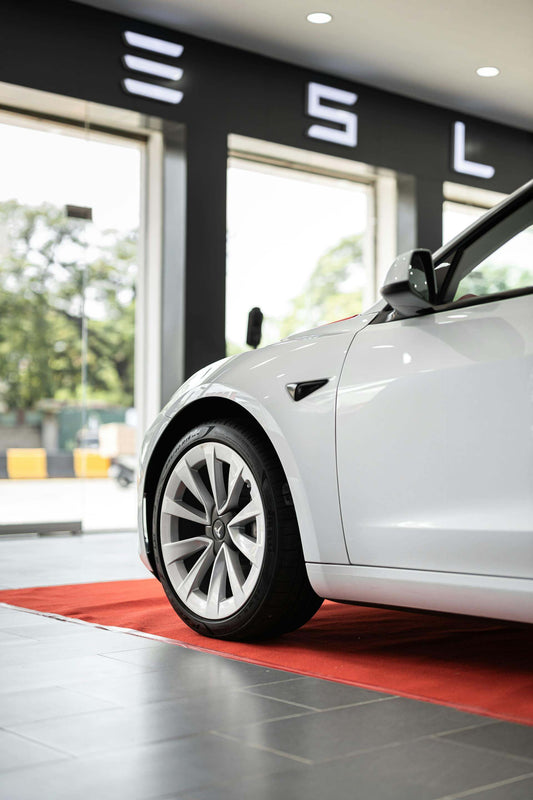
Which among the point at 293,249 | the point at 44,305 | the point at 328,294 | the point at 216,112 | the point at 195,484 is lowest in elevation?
the point at 195,484

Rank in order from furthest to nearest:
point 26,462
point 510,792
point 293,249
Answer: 1. point 293,249
2. point 26,462
3. point 510,792

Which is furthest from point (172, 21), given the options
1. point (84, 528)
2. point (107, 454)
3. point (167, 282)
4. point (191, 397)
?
point (191, 397)

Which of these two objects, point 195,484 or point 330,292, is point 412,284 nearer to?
point 195,484

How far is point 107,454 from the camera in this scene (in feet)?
29.8

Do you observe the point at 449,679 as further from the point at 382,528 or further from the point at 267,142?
the point at 267,142

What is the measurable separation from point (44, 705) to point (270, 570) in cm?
83

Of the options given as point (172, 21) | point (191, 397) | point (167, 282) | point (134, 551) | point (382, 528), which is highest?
point (172, 21)

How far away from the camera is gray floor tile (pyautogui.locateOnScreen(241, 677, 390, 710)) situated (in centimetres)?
242

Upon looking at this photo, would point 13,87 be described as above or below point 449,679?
above

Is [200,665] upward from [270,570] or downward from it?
downward

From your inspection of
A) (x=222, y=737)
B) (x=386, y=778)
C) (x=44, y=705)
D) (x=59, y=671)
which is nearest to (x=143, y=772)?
(x=222, y=737)

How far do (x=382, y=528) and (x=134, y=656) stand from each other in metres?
0.85

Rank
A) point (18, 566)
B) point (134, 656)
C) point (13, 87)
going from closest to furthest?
1. point (134, 656)
2. point (18, 566)
3. point (13, 87)

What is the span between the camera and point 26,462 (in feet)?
27.8
